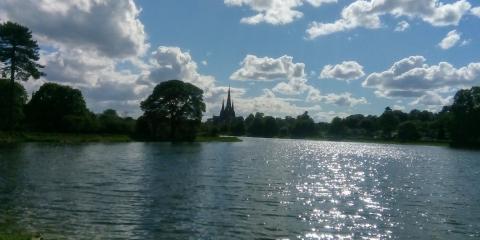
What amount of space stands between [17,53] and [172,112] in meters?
52.5

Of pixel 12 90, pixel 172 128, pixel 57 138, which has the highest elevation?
pixel 12 90

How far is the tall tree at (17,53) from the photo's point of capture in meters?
86.6

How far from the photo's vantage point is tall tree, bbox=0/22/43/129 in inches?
3410

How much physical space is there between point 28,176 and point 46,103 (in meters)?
95.2

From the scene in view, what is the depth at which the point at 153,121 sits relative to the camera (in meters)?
132

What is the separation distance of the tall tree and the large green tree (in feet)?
150

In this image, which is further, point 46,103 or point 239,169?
point 46,103

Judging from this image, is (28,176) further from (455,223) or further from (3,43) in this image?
(3,43)

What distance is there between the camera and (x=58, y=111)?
5039 inches

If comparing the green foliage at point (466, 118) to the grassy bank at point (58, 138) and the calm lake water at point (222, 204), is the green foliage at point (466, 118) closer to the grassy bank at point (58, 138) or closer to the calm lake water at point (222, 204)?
the grassy bank at point (58, 138)

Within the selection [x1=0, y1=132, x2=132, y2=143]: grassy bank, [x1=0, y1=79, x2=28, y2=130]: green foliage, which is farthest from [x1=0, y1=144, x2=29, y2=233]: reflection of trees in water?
[x1=0, y1=79, x2=28, y2=130]: green foliage

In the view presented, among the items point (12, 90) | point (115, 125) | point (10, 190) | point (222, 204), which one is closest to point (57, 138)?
point (12, 90)

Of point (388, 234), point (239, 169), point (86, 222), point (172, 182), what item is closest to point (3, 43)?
point (239, 169)

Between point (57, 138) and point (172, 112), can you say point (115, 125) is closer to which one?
point (172, 112)
